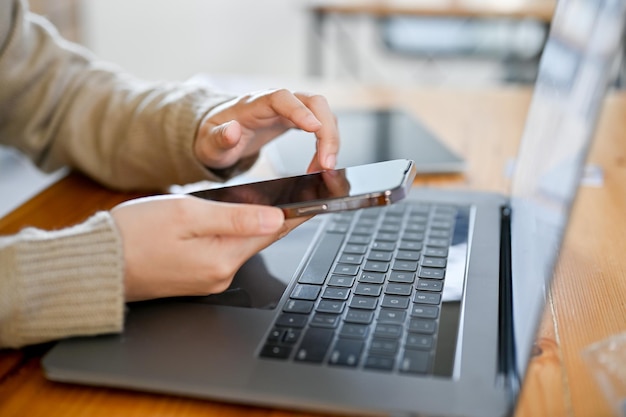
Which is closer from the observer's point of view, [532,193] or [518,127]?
[532,193]

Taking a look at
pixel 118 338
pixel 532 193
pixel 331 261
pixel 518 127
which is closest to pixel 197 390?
pixel 118 338

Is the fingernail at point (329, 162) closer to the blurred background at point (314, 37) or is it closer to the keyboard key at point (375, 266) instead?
the keyboard key at point (375, 266)

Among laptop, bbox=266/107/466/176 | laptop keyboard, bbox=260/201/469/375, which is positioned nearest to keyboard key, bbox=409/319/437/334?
laptop keyboard, bbox=260/201/469/375

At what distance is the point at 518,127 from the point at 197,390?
732mm

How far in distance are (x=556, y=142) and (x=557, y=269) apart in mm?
114

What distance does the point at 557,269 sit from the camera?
1.96 ft

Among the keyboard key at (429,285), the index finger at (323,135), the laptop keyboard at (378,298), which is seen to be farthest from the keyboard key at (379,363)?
the index finger at (323,135)

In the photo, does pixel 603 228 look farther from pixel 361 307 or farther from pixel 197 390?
pixel 197 390

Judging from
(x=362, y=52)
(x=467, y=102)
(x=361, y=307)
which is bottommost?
(x=362, y=52)

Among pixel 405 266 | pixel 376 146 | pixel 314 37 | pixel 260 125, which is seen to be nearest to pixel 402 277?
pixel 405 266

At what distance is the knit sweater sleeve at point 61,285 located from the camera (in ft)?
1.50

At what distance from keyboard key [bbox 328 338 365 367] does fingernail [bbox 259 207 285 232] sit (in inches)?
3.3

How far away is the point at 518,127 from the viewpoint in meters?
1.00

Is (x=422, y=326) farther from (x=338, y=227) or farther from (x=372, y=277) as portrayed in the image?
(x=338, y=227)
